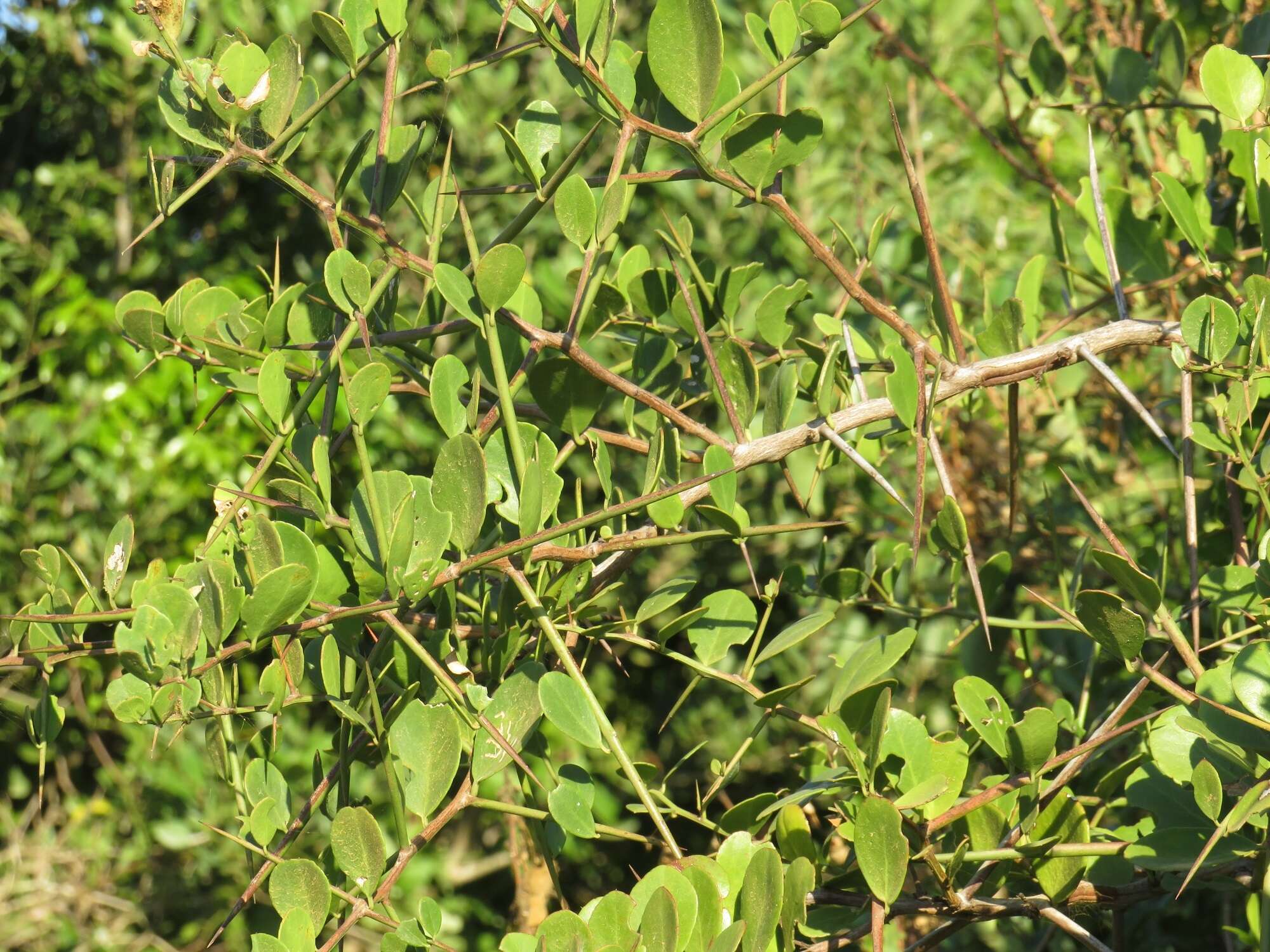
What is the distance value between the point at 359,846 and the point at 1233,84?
74 centimetres

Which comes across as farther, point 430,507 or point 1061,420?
point 1061,420

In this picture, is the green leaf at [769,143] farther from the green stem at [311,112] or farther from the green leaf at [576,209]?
the green stem at [311,112]

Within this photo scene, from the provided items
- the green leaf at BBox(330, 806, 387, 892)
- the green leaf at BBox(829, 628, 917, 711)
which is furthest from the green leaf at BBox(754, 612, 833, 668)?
the green leaf at BBox(330, 806, 387, 892)

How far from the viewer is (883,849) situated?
604mm

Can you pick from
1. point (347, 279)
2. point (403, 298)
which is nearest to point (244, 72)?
point (347, 279)

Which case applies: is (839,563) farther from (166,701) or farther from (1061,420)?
(166,701)

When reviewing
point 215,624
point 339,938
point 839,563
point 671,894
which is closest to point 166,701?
point 215,624

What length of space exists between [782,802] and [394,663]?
0.25 metres

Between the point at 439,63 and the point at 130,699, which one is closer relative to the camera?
the point at 130,699

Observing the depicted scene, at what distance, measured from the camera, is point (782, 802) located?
69 cm

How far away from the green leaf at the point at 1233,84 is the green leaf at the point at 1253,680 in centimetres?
39

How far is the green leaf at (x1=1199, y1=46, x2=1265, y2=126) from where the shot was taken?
0.79 m

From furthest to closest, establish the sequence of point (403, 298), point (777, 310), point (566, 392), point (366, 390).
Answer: point (403, 298), point (777, 310), point (566, 392), point (366, 390)

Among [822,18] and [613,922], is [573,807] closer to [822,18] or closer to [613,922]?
[613,922]
